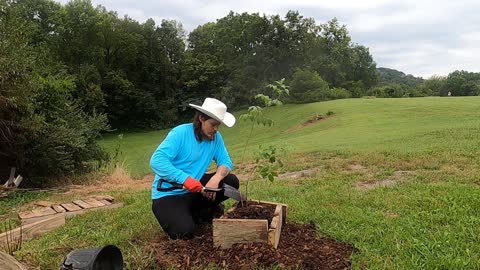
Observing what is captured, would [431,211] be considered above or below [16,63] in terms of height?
below

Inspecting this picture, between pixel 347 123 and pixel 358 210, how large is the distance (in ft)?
60.6

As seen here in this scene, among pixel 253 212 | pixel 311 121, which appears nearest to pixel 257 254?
pixel 253 212

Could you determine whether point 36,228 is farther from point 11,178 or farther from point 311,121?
point 311,121

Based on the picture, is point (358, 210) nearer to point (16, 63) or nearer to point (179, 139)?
point (179, 139)

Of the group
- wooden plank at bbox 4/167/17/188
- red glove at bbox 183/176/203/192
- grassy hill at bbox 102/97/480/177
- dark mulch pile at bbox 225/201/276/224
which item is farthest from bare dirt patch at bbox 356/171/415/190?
wooden plank at bbox 4/167/17/188

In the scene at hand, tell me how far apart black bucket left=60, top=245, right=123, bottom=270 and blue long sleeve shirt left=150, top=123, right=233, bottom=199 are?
2.95 ft

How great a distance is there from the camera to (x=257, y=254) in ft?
10.6

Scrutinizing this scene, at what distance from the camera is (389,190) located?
578 centimetres

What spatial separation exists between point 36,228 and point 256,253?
3.06 meters

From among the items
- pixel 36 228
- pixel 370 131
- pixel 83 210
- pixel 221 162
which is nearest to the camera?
pixel 221 162

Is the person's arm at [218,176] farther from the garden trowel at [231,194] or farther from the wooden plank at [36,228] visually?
the wooden plank at [36,228]

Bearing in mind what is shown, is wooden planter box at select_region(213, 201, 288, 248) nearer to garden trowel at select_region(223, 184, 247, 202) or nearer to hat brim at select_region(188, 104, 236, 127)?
garden trowel at select_region(223, 184, 247, 202)

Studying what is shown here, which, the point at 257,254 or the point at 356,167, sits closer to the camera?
the point at 257,254

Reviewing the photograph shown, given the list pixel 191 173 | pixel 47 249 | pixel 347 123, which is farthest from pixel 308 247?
pixel 347 123
